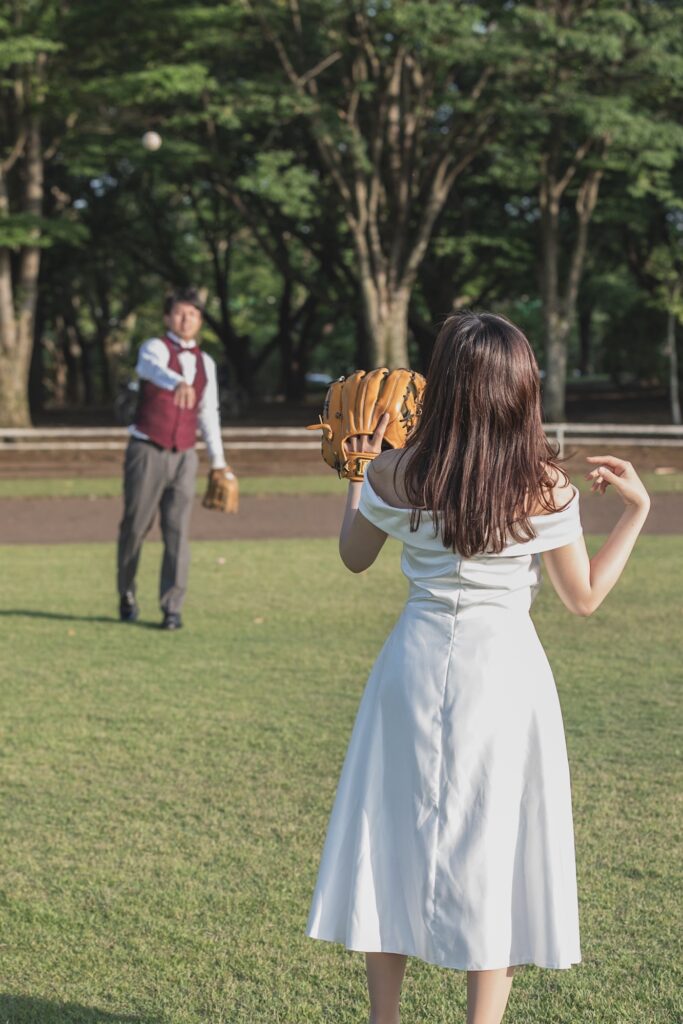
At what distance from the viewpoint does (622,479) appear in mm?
A: 2842

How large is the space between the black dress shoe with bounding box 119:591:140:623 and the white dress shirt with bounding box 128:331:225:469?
122cm

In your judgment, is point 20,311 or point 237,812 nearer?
point 237,812

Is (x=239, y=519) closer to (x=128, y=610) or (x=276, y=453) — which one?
(x=276, y=453)

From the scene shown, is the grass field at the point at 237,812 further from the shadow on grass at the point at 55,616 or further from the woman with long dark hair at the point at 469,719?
the woman with long dark hair at the point at 469,719

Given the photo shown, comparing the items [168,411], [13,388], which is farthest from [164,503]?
[13,388]

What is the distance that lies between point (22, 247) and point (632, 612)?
69.5ft

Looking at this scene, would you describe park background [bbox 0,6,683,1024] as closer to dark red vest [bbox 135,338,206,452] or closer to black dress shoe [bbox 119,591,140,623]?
black dress shoe [bbox 119,591,140,623]

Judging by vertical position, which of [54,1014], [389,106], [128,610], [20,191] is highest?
[389,106]

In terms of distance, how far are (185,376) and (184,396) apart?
0.97ft

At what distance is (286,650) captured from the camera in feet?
28.0

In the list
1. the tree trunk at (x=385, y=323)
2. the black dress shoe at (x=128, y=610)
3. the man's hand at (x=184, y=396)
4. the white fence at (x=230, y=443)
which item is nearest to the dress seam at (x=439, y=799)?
the man's hand at (x=184, y=396)

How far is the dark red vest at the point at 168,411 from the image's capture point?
8.80m

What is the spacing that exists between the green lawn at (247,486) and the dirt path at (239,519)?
443 mm

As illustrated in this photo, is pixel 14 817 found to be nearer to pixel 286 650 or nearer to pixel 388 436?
pixel 388 436
